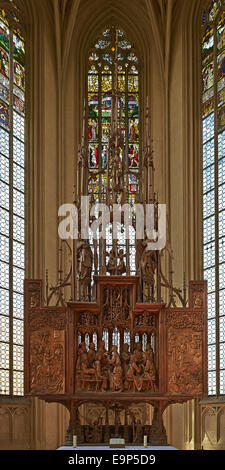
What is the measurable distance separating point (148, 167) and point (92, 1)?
8.09m

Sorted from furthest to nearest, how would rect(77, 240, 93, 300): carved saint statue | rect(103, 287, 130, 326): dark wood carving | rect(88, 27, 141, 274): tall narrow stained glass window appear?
rect(88, 27, 141, 274): tall narrow stained glass window, rect(77, 240, 93, 300): carved saint statue, rect(103, 287, 130, 326): dark wood carving

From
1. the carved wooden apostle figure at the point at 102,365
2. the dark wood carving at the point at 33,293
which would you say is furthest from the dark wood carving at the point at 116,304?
the dark wood carving at the point at 33,293

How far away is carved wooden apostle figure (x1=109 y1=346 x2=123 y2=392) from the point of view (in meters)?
16.1

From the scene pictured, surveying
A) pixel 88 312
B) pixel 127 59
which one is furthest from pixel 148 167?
pixel 127 59

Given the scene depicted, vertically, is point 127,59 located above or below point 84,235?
above

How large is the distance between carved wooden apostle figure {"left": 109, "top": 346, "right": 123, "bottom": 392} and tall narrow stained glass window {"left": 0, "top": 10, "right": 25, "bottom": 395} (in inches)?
159

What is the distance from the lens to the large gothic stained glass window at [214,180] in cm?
2011

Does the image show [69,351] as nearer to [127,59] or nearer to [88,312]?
[88,312]

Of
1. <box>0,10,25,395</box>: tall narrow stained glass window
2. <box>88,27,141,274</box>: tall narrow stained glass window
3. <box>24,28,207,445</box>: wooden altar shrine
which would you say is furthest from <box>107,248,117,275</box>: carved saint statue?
<box>88,27,141,274</box>: tall narrow stained glass window

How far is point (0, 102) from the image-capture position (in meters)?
20.6

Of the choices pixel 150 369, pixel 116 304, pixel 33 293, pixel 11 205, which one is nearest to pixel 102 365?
pixel 150 369

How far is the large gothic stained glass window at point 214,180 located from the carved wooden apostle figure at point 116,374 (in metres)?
4.28

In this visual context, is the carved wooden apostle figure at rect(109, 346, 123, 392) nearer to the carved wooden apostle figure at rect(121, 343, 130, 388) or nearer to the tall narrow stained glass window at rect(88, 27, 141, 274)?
the carved wooden apostle figure at rect(121, 343, 130, 388)

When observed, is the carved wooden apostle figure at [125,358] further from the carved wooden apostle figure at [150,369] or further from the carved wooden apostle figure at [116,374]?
the carved wooden apostle figure at [150,369]
